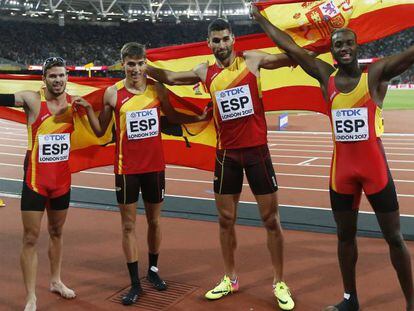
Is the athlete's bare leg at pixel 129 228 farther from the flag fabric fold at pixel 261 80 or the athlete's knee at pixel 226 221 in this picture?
the flag fabric fold at pixel 261 80

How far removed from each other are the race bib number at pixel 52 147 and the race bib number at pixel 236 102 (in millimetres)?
1293

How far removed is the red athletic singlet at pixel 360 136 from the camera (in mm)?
3184

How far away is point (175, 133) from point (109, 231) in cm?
161

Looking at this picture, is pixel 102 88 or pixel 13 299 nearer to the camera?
pixel 13 299

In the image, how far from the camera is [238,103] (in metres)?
3.69

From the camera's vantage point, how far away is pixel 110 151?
5.22 metres

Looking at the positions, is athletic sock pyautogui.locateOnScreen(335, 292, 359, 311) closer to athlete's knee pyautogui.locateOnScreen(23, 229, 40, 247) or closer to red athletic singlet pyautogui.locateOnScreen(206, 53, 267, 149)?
red athletic singlet pyautogui.locateOnScreen(206, 53, 267, 149)

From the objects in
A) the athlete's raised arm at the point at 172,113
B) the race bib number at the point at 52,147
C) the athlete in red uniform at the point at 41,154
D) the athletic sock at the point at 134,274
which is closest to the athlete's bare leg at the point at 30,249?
the athlete in red uniform at the point at 41,154

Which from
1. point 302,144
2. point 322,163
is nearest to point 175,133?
point 322,163

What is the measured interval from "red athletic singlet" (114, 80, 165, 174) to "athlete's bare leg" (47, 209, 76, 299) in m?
0.61

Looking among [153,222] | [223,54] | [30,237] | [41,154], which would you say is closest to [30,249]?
[30,237]

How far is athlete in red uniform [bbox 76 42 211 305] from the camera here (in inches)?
150

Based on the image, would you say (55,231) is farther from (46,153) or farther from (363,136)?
(363,136)

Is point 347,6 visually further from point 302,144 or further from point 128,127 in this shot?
point 302,144
